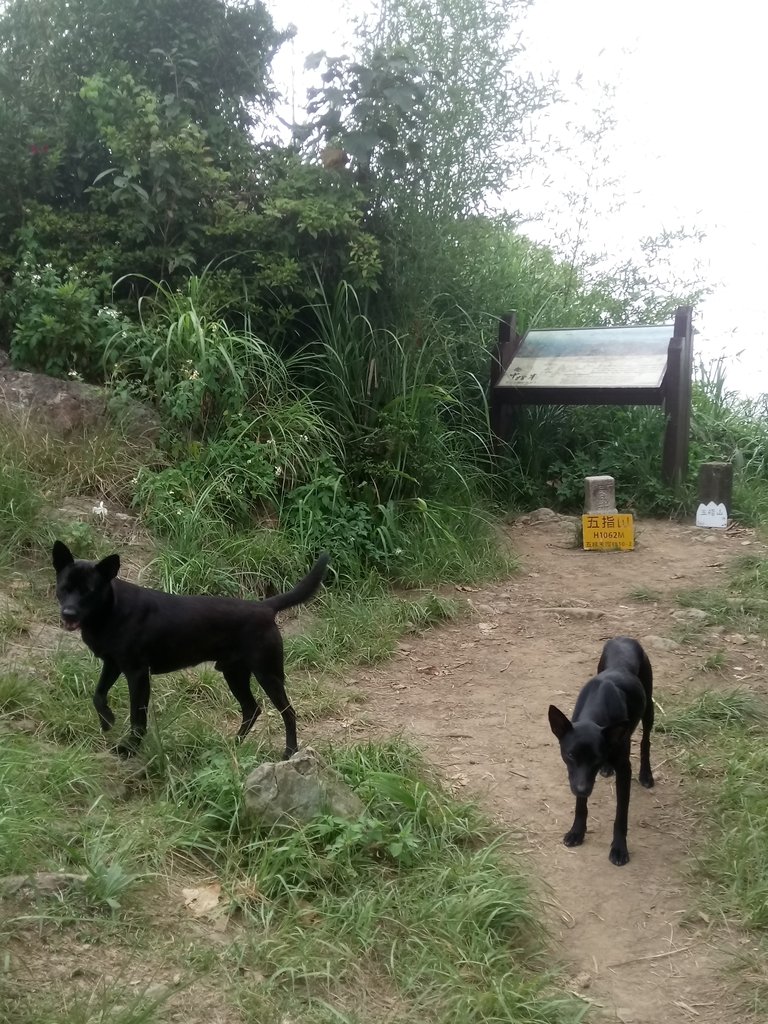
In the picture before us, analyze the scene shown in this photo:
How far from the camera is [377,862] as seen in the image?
10.7ft

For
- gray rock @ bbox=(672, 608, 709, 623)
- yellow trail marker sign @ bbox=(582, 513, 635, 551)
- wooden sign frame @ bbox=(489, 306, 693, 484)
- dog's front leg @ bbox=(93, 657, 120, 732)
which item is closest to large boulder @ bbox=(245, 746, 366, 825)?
dog's front leg @ bbox=(93, 657, 120, 732)

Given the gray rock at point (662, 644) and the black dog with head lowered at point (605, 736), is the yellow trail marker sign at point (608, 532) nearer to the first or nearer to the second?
the gray rock at point (662, 644)

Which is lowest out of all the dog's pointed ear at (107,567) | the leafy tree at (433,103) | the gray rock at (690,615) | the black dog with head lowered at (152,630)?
the gray rock at (690,615)

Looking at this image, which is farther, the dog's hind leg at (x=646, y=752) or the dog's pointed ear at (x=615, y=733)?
the dog's hind leg at (x=646, y=752)

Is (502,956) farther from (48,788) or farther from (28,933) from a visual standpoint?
(48,788)

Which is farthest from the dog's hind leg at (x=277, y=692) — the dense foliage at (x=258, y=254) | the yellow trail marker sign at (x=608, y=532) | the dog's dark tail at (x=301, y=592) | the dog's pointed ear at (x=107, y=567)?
the yellow trail marker sign at (x=608, y=532)

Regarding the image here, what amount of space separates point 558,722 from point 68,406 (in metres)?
4.23

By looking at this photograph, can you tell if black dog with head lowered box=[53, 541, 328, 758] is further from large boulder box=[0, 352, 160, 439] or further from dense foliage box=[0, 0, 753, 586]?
large boulder box=[0, 352, 160, 439]

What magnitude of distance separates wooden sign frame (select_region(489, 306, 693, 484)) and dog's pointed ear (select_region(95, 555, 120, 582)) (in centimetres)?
559

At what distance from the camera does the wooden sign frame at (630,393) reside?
27.4 feet

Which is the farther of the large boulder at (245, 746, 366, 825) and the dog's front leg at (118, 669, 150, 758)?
the dog's front leg at (118, 669, 150, 758)

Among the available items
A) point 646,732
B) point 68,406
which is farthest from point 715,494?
point 68,406

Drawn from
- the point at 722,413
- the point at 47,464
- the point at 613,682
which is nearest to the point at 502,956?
the point at 613,682

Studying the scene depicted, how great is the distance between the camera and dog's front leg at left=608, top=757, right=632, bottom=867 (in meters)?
3.45
